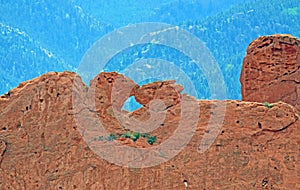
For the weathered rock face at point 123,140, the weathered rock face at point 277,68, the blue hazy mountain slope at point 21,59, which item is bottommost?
the weathered rock face at point 123,140

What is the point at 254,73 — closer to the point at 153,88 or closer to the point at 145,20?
the point at 153,88

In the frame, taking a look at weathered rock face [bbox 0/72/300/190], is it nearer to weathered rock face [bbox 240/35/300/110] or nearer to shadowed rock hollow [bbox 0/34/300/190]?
shadowed rock hollow [bbox 0/34/300/190]

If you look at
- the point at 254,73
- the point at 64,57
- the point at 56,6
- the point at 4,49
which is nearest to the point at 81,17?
the point at 56,6

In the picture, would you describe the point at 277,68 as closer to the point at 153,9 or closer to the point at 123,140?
the point at 123,140

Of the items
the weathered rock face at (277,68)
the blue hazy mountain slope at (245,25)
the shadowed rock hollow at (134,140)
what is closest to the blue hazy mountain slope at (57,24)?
the blue hazy mountain slope at (245,25)

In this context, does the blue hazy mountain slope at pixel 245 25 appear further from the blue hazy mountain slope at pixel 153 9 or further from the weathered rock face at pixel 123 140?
the weathered rock face at pixel 123 140

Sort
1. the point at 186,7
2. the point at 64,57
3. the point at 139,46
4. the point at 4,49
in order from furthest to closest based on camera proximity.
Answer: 1. the point at 186,7
2. the point at 64,57
3. the point at 4,49
4. the point at 139,46
